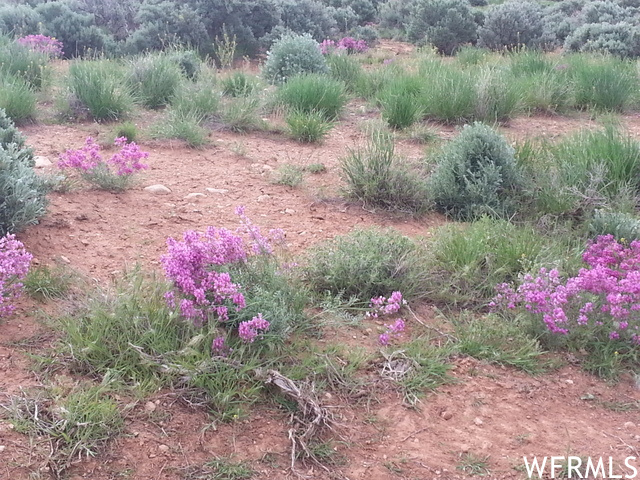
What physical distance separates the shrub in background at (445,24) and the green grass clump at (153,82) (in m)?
7.75

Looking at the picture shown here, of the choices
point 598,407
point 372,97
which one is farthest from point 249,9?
point 598,407

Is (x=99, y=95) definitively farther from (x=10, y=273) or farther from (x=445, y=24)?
(x=445, y=24)

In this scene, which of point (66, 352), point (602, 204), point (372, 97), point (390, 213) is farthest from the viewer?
point (372, 97)

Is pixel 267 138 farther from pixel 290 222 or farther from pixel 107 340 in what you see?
pixel 107 340

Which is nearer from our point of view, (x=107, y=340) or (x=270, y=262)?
(x=107, y=340)

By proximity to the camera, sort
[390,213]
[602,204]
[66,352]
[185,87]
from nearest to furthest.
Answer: [66,352], [602,204], [390,213], [185,87]

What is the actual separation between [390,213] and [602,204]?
4.55ft

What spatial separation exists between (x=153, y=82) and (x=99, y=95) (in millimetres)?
904

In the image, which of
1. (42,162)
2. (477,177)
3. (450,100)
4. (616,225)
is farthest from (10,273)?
(450,100)

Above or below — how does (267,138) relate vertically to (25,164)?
below

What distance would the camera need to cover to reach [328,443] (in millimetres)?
2732

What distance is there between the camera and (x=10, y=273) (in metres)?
3.24

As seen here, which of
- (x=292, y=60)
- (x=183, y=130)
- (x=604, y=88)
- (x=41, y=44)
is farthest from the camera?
(x=41, y=44)

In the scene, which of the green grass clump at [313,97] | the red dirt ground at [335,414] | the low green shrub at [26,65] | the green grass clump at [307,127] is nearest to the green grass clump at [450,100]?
the green grass clump at [313,97]
